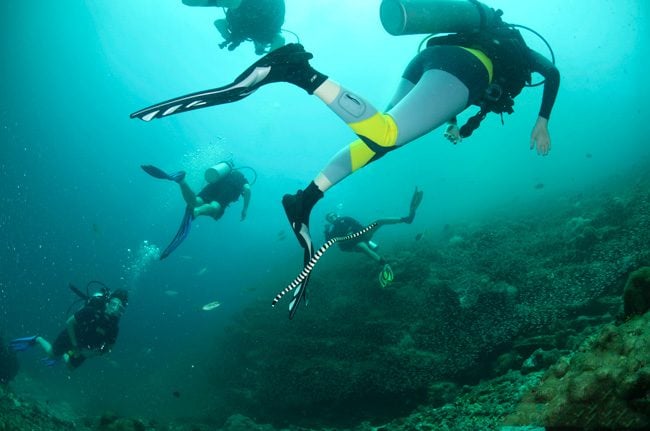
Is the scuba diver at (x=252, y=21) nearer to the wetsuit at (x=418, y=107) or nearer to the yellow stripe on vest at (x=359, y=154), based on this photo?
the wetsuit at (x=418, y=107)

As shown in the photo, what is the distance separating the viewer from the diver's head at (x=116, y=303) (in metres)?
8.55

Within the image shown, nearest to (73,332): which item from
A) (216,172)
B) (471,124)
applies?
(216,172)

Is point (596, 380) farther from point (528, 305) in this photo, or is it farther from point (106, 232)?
point (106, 232)

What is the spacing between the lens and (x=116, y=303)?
8.60m

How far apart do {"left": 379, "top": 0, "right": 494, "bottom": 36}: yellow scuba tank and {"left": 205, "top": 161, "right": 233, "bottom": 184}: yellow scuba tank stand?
7.42 metres

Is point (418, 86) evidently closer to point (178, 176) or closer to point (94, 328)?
point (178, 176)

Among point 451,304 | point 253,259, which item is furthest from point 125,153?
point 451,304

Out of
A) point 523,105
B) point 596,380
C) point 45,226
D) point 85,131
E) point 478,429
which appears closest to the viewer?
point 596,380

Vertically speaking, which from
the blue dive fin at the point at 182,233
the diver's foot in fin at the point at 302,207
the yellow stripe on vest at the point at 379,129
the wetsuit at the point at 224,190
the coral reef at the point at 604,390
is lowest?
the coral reef at the point at 604,390

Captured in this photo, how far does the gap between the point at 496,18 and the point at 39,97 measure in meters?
82.5

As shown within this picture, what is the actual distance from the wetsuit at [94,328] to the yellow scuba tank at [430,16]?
375 inches

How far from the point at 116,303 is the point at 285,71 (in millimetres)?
8883

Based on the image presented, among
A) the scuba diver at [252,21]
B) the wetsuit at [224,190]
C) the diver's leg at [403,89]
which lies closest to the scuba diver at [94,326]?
the wetsuit at [224,190]

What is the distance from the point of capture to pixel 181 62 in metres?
77.2
